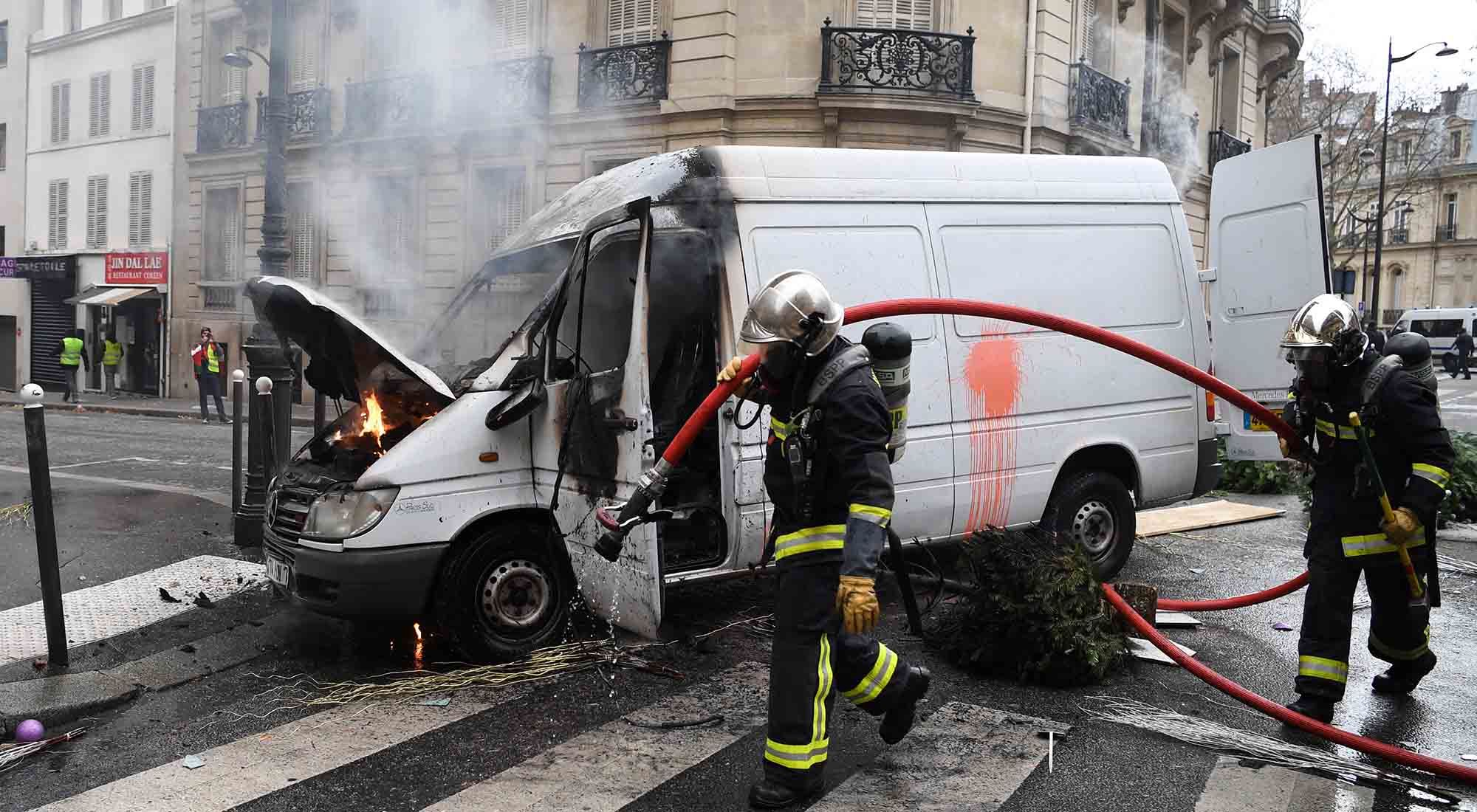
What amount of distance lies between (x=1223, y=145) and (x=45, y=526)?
20.3 metres

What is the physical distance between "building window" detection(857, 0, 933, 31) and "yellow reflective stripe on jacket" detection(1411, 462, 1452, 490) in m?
13.7

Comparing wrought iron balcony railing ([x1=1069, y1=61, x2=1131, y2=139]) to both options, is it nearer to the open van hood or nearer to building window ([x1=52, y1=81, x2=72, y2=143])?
the open van hood

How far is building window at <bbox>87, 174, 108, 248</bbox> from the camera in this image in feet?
88.9

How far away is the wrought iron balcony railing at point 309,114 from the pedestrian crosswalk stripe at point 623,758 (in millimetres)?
11061

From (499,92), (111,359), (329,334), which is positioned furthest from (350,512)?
(111,359)

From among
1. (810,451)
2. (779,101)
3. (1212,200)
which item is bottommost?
(810,451)

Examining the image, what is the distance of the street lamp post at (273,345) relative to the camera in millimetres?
7254

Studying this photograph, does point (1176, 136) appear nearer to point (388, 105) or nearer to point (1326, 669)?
point (388, 105)

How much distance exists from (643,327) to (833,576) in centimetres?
165

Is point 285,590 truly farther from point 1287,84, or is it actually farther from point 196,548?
point 1287,84

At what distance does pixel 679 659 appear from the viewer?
5.15 m

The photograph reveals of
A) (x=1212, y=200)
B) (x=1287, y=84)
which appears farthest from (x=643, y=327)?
(x=1287, y=84)

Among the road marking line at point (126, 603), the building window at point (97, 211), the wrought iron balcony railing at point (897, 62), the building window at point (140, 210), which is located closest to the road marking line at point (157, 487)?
the road marking line at point (126, 603)

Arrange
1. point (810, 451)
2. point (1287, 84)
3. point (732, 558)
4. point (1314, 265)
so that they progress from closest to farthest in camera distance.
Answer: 1. point (810, 451)
2. point (732, 558)
3. point (1314, 265)
4. point (1287, 84)
